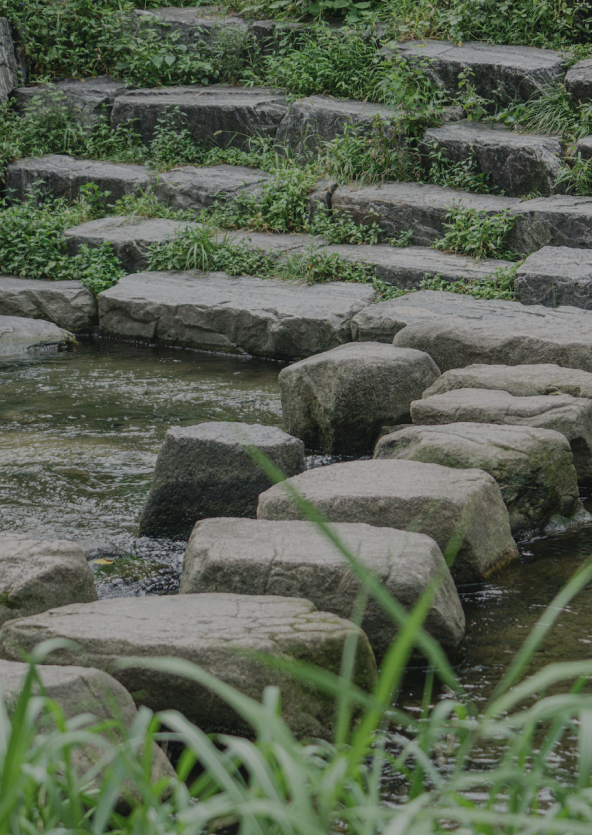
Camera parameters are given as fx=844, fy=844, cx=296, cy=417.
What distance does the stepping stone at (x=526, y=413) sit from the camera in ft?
15.4

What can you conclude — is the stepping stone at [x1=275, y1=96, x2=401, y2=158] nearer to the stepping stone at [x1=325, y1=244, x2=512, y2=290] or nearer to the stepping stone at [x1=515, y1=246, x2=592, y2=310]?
the stepping stone at [x1=325, y1=244, x2=512, y2=290]

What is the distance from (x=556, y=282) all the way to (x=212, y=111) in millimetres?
6213

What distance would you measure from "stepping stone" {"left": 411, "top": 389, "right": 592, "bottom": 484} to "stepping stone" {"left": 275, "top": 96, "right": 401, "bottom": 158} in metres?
6.41

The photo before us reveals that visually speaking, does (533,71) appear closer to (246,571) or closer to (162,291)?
(162,291)

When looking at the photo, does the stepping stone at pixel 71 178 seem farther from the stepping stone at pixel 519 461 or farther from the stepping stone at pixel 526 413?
the stepping stone at pixel 519 461

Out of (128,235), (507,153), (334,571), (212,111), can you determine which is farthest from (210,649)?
(212,111)

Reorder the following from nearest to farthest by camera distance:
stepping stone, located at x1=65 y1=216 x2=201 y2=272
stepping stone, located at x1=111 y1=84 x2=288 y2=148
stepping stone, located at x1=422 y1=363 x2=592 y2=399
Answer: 1. stepping stone, located at x1=422 y1=363 x2=592 y2=399
2. stepping stone, located at x1=65 y1=216 x2=201 y2=272
3. stepping stone, located at x1=111 y1=84 x2=288 y2=148

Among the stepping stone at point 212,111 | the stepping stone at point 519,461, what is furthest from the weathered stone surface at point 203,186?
the stepping stone at point 519,461

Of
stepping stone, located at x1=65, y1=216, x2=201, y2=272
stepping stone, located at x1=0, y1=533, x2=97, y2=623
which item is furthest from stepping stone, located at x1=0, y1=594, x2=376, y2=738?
stepping stone, located at x1=65, y1=216, x2=201, y2=272

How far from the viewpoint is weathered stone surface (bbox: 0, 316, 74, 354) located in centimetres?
837

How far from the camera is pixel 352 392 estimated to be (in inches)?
215

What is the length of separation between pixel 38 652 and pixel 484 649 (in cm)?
241

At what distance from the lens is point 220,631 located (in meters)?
2.69

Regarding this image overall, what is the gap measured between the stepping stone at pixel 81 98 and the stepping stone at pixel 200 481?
921 cm
